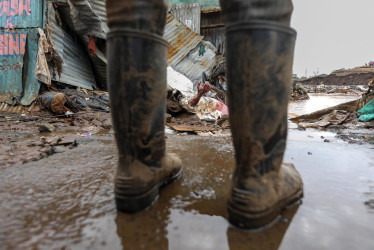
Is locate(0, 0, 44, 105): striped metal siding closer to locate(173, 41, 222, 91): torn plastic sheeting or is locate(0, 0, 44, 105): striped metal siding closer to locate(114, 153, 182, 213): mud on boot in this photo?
locate(173, 41, 222, 91): torn plastic sheeting

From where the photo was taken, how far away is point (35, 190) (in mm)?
899

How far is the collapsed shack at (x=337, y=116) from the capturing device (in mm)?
3201

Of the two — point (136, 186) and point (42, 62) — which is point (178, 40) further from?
point (136, 186)

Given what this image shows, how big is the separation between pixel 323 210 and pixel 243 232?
13.8 inches

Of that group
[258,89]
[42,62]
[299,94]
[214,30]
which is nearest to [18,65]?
[42,62]

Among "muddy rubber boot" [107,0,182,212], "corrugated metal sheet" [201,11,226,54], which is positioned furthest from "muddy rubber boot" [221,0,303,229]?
"corrugated metal sheet" [201,11,226,54]

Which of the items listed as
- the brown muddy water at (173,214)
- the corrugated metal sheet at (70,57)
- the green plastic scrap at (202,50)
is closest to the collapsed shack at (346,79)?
the green plastic scrap at (202,50)

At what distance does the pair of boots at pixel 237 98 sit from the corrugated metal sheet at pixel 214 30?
962 centimetres

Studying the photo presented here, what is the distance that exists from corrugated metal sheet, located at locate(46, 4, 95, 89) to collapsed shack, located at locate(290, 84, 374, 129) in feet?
18.4

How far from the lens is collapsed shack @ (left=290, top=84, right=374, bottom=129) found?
3.20 m

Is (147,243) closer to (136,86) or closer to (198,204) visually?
(198,204)

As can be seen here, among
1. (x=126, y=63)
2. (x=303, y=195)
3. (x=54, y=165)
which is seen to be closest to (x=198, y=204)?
(x=303, y=195)

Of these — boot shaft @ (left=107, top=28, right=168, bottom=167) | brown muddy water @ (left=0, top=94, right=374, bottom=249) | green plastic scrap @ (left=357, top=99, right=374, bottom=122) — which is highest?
boot shaft @ (left=107, top=28, right=168, bottom=167)

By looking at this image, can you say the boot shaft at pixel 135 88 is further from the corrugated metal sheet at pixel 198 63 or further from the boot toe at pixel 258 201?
the corrugated metal sheet at pixel 198 63
